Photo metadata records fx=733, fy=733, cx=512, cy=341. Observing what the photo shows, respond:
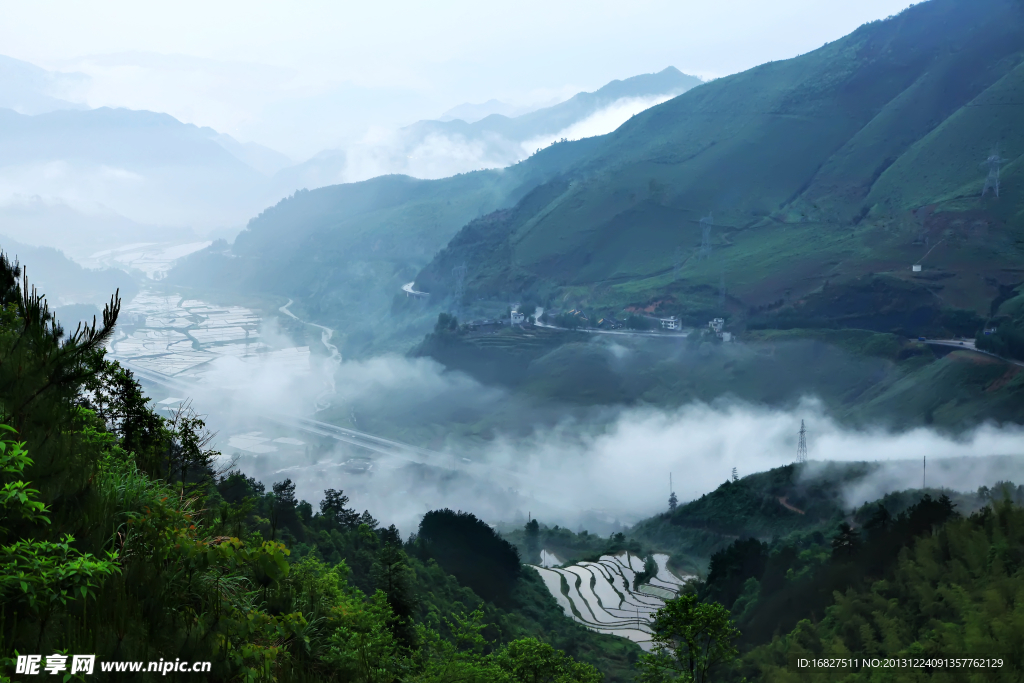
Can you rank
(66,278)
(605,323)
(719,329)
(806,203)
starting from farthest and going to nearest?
1. (66,278)
2. (806,203)
3. (605,323)
4. (719,329)

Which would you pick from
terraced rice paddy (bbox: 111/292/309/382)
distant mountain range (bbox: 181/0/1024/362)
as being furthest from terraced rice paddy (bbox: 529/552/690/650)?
terraced rice paddy (bbox: 111/292/309/382)

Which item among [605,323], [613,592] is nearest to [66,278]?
[605,323]

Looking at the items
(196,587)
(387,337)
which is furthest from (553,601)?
(387,337)

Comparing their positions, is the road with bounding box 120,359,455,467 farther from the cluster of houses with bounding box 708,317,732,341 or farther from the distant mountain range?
the cluster of houses with bounding box 708,317,732,341

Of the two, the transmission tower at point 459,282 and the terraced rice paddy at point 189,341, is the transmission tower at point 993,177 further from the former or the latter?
the terraced rice paddy at point 189,341

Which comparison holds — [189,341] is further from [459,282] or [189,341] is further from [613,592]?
[613,592]

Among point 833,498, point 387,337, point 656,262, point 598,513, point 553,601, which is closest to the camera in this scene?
point 553,601

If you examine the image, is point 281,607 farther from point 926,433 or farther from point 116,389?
point 926,433
